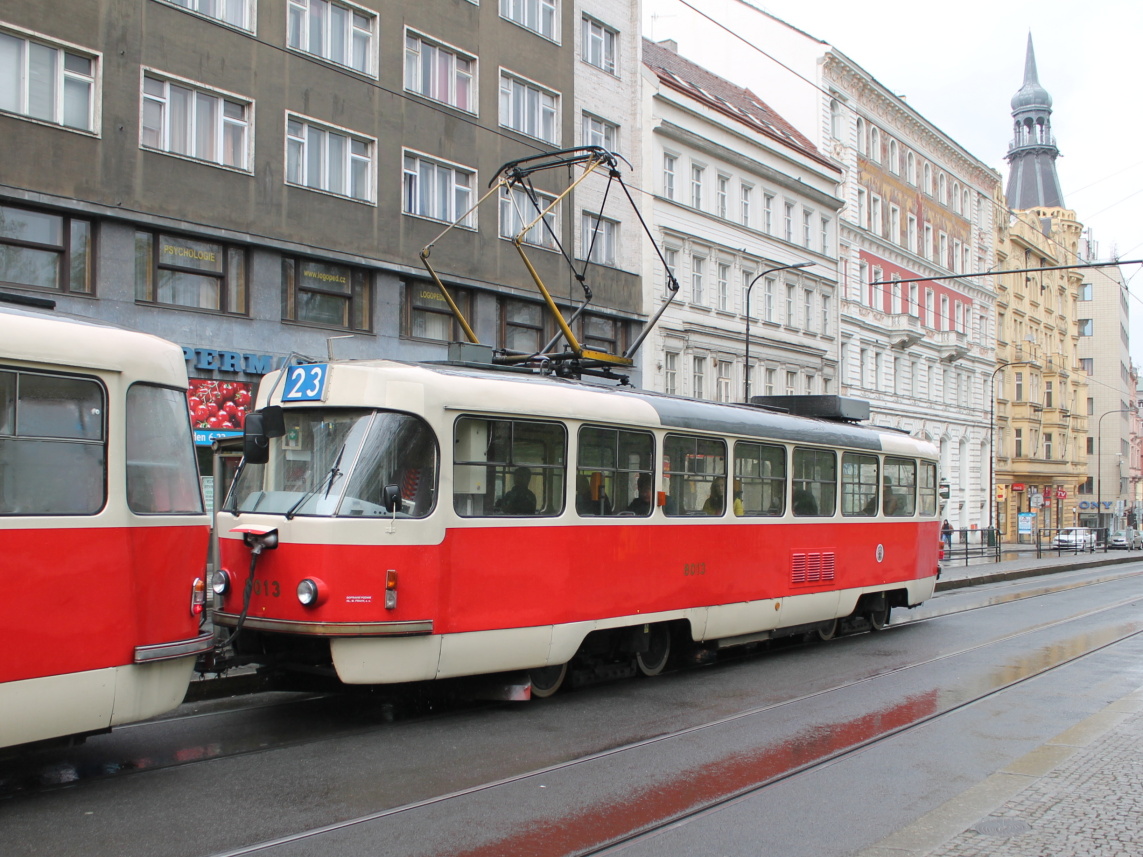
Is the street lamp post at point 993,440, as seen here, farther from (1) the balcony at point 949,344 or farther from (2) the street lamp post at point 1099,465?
(2) the street lamp post at point 1099,465

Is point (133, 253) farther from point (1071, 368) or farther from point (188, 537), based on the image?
point (1071, 368)

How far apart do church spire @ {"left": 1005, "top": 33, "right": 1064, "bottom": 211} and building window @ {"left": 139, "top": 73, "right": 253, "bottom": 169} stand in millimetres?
84465

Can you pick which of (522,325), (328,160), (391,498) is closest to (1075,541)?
(522,325)

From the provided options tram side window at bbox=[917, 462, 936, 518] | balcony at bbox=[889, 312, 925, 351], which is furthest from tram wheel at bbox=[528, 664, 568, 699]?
balcony at bbox=[889, 312, 925, 351]

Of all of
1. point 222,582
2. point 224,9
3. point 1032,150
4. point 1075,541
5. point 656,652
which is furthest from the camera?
point 1032,150

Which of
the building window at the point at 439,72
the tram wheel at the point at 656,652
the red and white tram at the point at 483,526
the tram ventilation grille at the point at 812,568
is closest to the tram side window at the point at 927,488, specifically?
the tram ventilation grille at the point at 812,568

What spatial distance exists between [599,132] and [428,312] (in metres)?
9.35

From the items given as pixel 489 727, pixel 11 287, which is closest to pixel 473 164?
pixel 11 287

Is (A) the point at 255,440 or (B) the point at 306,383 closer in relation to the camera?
(A) the point at 255,440

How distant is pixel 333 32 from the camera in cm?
2297

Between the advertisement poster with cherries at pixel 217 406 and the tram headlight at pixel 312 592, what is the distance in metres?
12.2

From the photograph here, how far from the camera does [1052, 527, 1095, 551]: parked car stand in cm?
5309

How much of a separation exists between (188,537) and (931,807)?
4827 mm

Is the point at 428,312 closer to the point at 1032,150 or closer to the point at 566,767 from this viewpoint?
the point at 566,767
